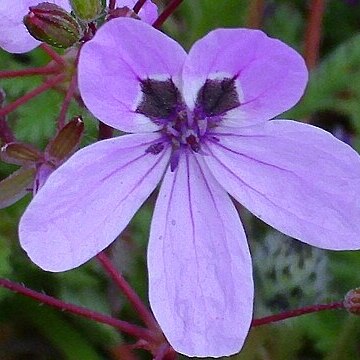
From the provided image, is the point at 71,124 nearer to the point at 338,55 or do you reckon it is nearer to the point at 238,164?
the point at 238,164

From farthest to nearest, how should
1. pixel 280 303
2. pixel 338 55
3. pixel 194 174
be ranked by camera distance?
pixel 338 55 → pixel 280 303 → pixel 194 174

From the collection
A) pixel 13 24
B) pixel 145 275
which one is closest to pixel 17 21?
pixel 13 24

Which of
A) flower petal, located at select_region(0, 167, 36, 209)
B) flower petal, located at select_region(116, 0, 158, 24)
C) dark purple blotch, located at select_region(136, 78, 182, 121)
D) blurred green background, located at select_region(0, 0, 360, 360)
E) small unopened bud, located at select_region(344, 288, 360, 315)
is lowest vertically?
blurred green background, located at select_region(0, 0, 360, 360)

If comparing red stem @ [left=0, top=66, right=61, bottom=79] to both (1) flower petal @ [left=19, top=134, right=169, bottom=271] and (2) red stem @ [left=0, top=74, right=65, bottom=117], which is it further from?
(1) flower petal @ [left=19, top=134, right=169, bottom=271]

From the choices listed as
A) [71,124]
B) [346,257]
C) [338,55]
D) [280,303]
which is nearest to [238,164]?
[71,124]

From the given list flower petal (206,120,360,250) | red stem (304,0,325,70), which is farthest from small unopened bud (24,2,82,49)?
red stem (304,0,325,70)
